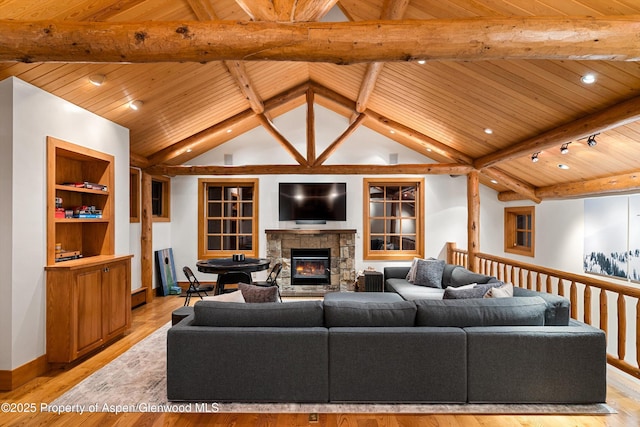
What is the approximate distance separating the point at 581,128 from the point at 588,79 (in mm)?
765

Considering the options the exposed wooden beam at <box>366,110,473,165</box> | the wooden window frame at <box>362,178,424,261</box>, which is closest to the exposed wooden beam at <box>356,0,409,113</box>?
the exposed wooden beam at <box>366,110,473,165</box>

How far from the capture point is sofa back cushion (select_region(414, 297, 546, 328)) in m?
2.90

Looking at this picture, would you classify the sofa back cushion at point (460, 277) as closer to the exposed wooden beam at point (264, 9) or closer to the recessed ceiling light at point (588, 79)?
the recessed ceiling light at point (588, 79)

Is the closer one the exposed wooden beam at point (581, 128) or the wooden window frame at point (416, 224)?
the exposed wooden beam at point (581, 128)

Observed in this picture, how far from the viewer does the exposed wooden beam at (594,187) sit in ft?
16.1

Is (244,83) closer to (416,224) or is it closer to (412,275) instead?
(412,275)

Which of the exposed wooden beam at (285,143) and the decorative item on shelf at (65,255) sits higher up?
the exposed wooden beam at (285,143)

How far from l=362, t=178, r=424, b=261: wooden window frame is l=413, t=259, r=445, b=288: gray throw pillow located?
1.92 meters

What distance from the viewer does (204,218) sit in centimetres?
776

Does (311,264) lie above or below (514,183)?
below

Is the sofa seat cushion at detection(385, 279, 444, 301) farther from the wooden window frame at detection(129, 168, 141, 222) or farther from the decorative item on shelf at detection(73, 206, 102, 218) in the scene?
the wooden window frame at detection(129, 168, 141, 222)

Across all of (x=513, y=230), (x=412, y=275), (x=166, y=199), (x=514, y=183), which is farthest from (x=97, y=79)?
(x=513, y=230)

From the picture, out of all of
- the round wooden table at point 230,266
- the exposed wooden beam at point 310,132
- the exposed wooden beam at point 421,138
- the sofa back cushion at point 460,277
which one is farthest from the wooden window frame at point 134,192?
the sofa back cushion at point 460,277

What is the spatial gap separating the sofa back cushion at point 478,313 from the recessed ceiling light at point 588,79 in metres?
2.16
